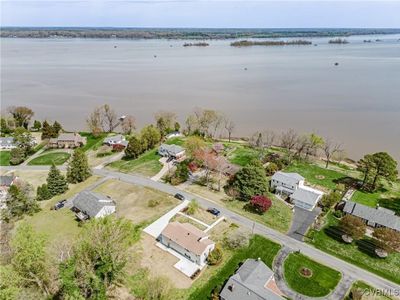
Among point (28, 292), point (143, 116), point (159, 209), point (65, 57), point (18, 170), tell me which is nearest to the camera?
point (28, 292)

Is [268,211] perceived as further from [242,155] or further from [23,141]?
[23,141]

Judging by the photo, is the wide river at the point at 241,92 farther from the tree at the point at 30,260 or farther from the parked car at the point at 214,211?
the tree at the point at 30,260

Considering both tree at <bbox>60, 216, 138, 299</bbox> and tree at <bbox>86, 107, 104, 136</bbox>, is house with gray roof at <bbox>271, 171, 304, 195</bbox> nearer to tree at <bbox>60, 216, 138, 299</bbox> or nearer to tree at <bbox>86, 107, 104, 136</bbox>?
tree at <bbox>60, 216, 138, 299</bbox>

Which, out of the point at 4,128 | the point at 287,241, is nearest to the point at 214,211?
the point at 287,241

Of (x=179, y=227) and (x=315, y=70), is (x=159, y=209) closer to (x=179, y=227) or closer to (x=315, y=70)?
(x=179, y=227)

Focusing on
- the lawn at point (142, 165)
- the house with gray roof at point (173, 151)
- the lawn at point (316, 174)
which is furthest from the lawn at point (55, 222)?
the lawn at point (316, 174)

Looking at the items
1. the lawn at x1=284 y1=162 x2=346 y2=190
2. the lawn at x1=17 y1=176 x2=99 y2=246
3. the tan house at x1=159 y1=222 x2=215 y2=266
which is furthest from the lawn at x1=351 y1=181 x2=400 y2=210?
the lawn at x1=17 y1=176 x2=99 y2=246

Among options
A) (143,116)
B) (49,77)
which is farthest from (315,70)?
(49,77)

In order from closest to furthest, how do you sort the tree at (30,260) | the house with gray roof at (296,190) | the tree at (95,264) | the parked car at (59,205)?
the tree at (95,264) → the tree at (30,260) → the house with gray roof at (296,190) → the parked car at (59,205)
